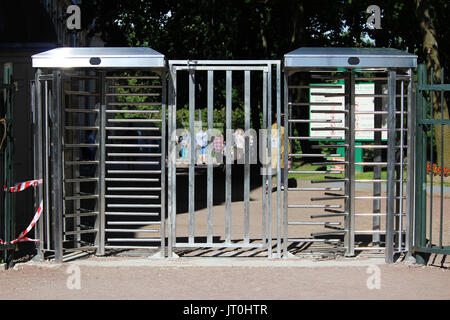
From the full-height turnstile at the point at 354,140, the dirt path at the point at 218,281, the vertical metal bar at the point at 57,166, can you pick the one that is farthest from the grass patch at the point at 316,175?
the vertical metal bar at the point at 57,166

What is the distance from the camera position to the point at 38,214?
31.5 feet

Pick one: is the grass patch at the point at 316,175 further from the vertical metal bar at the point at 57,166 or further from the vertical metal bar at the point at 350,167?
the vertical metal bar at the point at 57,166

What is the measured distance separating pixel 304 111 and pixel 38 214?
18450mm

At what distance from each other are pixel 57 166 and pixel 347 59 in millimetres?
3693

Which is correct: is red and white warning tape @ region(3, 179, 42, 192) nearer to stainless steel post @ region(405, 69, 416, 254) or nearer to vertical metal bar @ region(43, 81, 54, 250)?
vertical metal bar @ region(43, 81, 54, 250)

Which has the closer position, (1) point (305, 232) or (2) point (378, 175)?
(2) point (378, 175)

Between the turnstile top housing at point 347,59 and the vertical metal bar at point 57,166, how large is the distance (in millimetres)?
2748

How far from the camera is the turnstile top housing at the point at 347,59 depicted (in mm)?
9195

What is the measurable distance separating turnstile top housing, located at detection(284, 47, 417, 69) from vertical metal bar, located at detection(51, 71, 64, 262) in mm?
2748

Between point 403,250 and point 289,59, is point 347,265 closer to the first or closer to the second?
point 403,250

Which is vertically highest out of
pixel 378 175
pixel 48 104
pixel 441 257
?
pixel 48 104

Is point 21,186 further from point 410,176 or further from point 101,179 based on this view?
point 410,176

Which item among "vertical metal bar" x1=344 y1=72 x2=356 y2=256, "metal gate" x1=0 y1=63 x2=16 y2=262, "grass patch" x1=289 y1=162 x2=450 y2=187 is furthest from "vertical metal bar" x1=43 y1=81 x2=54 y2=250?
"grass patch" x1=289 y1=162 x2=450 y2=187

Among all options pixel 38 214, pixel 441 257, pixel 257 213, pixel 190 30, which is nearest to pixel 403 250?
pixel 441 257
